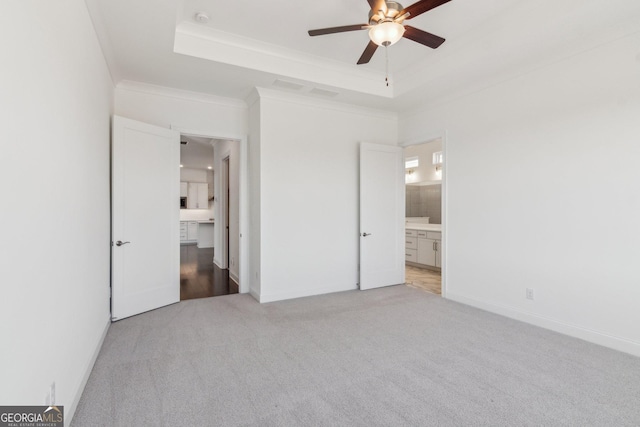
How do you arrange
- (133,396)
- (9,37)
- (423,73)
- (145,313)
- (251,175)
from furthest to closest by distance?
(251,175), (423,73), (145,313), (133,396), (9,37)

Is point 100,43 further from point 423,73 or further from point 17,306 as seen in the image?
point 423,73

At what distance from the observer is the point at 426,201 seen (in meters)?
7.44

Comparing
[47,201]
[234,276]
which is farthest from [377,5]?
[234,276]

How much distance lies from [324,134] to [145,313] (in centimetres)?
337

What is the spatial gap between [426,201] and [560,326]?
4.46 metres

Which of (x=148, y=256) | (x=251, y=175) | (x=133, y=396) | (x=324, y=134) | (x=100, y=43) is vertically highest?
(x=100, y=43)

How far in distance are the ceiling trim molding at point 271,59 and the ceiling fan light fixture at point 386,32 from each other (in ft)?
5.17

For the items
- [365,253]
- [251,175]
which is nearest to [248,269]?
[251,175]

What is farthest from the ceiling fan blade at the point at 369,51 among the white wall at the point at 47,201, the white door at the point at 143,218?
the white door at the point at 143,218

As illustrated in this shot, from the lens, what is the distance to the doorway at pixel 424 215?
611cm

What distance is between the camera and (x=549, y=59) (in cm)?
329

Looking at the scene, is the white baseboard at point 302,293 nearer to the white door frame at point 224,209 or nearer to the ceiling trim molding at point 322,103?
the white door frame at point 224,209

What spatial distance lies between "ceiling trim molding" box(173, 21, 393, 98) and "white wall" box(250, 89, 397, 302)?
52 centimetres

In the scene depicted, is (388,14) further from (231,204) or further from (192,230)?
(192,230)
